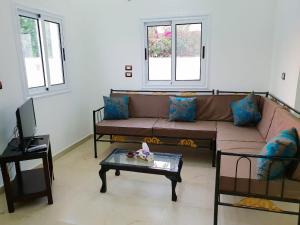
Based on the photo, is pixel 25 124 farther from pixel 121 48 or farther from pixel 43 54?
pixel 121 48

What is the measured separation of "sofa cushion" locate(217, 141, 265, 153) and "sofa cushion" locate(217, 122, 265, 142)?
92 mm

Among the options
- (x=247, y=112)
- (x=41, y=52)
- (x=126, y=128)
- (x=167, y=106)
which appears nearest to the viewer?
(x=41, y=52)

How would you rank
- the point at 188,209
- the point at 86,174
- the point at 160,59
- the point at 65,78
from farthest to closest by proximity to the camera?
the point at 160,59 < the point at 65,78 < the point at 86,174 < the point at 188,209

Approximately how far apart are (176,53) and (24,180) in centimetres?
280

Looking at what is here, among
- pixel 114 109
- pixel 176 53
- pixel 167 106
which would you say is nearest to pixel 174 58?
pixel 176 53

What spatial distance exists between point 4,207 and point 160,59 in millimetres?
2942

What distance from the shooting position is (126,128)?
3.31 meters

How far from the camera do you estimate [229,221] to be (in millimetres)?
2033

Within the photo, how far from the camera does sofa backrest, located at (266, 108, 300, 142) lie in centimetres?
210

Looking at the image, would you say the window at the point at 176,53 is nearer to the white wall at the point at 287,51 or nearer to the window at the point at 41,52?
the white wall at the point at 287,51

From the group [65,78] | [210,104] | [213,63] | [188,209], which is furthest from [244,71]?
[65,78]

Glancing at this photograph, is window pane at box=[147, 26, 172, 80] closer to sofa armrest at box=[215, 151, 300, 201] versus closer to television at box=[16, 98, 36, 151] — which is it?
television at box=[16, 98, 36, 151]

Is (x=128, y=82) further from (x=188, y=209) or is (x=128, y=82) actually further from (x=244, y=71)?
(x=188, y=209)

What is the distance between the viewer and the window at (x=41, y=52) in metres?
2.80
